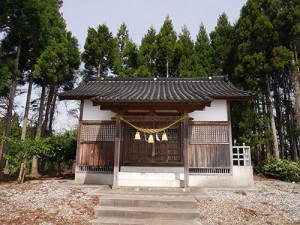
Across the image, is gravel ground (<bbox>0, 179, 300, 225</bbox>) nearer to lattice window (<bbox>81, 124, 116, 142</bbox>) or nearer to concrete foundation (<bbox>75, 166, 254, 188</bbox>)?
concrete foundation (<bbox>75, 166, 254, 188</bbox>)

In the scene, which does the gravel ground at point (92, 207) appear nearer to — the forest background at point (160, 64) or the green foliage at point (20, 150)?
the green foliage at point (20, 150)

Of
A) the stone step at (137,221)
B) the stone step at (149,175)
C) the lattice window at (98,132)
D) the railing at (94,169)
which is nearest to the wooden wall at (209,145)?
the stone step at (149,175)

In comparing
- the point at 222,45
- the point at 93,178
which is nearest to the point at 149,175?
the point at 93,178

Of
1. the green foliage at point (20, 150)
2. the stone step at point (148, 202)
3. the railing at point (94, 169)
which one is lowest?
the stone step at point (148, 202)

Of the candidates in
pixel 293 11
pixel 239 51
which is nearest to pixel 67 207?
pixel 239 51

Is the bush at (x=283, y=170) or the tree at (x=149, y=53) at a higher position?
the tree at (x=149, y=53)

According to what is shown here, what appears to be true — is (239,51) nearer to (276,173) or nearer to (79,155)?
(276,173)

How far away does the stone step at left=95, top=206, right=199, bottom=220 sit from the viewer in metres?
6.02

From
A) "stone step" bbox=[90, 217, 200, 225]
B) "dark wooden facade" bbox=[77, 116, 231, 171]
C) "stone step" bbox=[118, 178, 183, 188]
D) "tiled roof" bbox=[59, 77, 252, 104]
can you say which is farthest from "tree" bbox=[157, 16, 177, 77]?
"stone step" bbox=[90, 217, 200, 225]

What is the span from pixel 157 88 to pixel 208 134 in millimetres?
3962

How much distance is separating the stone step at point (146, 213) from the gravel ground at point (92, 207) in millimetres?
240

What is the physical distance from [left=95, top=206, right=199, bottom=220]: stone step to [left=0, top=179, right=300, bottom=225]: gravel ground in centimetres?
24

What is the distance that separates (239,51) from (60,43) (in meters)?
12.6

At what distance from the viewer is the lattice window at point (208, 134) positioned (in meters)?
9.69
